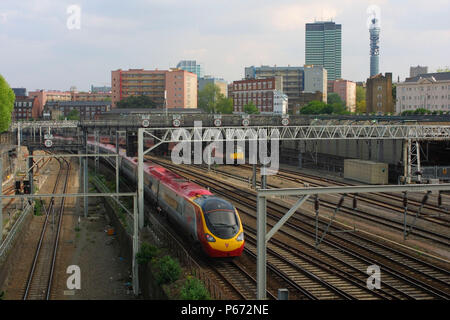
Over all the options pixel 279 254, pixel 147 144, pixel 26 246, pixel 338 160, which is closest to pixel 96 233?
pixel 26 246

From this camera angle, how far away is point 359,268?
18672 millimetres

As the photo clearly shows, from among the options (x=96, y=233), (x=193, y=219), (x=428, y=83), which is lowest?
(x=96, y=233)

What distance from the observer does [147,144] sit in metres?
69.2

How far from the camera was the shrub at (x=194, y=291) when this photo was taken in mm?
14357

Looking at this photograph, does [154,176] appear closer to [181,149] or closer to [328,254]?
[328,254]

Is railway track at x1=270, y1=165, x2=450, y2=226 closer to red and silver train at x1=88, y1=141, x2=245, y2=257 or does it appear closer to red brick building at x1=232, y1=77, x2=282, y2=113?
red and silver train at x1=88, y1=141, x2=245, y2=257

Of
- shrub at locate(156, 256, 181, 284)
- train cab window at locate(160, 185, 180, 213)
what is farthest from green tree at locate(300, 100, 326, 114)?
shrub at locate(156, 256, 181, 284)

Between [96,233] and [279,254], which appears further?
[96,233]

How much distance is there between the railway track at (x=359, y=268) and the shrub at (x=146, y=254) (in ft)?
14.3

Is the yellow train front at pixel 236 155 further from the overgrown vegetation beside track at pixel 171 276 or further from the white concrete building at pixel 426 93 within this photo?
the white concrete building at pixel 426 93

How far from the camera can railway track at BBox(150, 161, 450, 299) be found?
16.1m

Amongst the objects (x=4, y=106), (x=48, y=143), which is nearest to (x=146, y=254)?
(x=48, y=143)

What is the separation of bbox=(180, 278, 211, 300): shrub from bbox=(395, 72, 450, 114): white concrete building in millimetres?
79839
